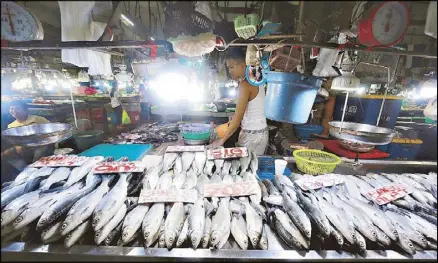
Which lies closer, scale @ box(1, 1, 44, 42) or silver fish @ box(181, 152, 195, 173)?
scale @ box(1, 1, 44, 42)

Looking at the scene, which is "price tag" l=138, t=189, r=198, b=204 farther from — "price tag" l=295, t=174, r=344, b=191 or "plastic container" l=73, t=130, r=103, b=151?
"plastic container" l=73, t=130, r=103, b=151

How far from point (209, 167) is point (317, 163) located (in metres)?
1.38

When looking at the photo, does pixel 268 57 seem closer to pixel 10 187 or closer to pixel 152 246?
pixel 152 246

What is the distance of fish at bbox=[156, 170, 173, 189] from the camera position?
2.08m

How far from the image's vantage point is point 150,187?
2.04 m

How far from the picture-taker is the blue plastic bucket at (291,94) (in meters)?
2.45

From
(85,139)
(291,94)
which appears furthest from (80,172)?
(85,139)

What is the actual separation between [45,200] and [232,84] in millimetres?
16430

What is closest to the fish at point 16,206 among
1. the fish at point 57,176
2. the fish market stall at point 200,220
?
the fish market stall at point 200,220

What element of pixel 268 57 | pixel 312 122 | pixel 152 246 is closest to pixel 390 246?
pixel 152 246

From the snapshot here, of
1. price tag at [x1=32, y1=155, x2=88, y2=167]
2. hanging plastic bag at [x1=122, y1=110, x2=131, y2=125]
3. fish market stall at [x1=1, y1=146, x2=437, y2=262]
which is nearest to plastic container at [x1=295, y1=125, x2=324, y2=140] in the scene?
fish market stall at [x1=1, y1=146, x2=437, y2=262]

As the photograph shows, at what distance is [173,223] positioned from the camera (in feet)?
5.37

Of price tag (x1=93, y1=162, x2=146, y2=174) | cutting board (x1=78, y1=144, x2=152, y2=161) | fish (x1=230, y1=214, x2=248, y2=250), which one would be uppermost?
price tag (x1=93, y1=162, x2=146, y2=174)

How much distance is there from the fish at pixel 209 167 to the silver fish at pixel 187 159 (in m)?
0.22
